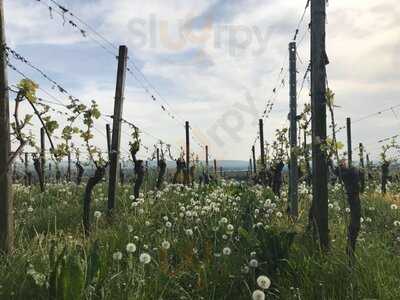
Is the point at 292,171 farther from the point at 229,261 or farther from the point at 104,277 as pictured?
the point at 104,277

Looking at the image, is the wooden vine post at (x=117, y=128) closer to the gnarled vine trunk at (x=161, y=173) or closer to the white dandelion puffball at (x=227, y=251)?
the white dandelion puffball at (x=227, y=251)

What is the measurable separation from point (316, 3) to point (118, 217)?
500cm

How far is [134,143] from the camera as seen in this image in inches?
506

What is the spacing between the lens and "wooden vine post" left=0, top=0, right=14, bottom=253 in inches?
231

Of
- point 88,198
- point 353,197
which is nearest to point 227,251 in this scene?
point 353,197

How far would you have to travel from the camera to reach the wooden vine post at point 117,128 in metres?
10.1

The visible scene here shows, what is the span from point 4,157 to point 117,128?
4323mm

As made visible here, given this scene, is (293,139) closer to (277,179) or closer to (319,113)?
(319,113)

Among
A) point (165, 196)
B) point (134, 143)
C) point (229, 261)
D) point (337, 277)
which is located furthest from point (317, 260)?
point (134, 143)

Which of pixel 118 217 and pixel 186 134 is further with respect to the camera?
pixel 186 134

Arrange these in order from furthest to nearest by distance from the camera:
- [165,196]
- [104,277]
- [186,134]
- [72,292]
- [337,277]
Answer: [186,134] < [165,196] < [337,277] < [104,277] < [72,292]

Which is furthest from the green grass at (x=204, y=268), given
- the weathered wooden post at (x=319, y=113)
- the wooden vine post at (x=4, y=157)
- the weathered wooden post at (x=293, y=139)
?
the weathered wooden post at (x=293, y=139)

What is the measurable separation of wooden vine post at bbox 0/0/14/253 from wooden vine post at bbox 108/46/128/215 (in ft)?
13.3

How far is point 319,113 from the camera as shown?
6.41 metres
